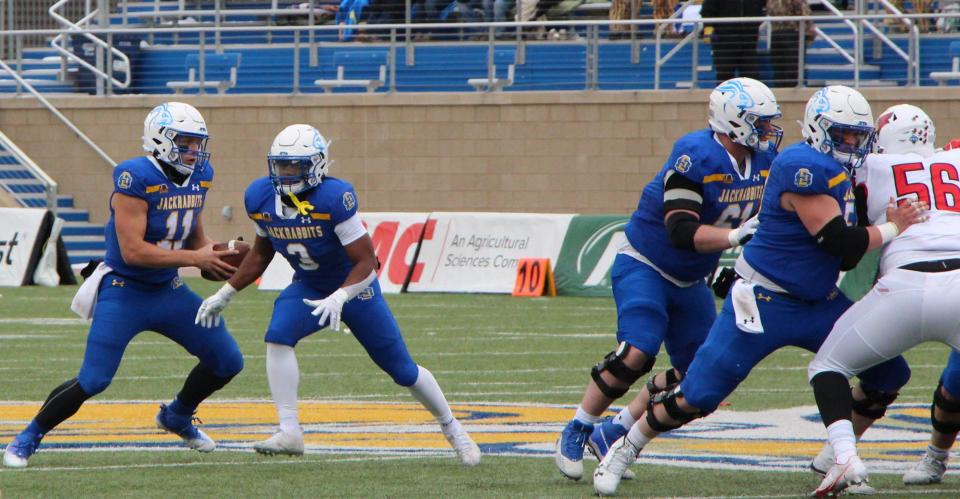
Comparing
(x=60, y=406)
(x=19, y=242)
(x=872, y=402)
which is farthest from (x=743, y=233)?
(x=19, y=242)

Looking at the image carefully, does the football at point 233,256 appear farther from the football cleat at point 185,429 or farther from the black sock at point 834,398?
the black sock at point 834,398

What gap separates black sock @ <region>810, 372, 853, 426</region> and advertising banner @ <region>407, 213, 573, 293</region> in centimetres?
1187

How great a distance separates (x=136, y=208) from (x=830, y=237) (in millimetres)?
3213

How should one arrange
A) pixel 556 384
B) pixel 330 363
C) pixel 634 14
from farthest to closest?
pixel 634 14 → pixel 330 363 → pixel 556 384

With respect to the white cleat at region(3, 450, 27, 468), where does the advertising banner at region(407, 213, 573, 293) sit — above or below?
below

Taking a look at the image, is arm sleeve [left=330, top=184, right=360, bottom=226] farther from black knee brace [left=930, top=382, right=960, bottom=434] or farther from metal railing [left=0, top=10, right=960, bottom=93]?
metal railing [left=0, top=10, right=960, bottom=93]

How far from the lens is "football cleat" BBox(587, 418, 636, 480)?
7.16 metres

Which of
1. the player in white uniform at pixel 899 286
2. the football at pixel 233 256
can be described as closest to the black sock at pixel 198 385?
the football at pixel 233 256

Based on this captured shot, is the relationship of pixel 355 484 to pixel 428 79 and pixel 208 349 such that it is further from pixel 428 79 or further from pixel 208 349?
pixel 428 79

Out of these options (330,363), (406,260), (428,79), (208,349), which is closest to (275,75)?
(428,79)

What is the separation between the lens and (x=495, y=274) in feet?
59.3

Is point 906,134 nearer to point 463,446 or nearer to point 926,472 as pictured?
point 926,472

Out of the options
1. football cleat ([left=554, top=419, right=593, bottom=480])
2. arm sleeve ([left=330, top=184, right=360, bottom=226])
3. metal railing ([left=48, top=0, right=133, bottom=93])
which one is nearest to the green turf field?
football cleat ([left=554, top=419, right=593, bottom=480])

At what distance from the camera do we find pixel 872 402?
659 centimetres
